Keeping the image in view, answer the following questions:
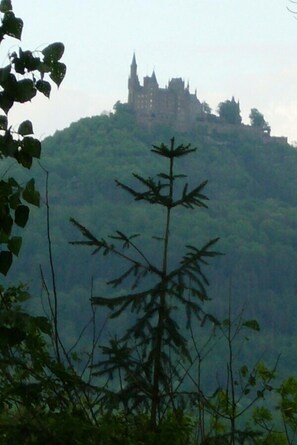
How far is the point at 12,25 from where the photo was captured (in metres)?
2.50

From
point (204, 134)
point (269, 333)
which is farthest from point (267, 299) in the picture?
point (204, 134)

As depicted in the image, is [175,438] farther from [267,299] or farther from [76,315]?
[267,299]

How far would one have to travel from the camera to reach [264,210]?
132 meters

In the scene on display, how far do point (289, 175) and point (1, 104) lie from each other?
14763 centimetres

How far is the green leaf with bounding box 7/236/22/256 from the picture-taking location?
8.46ft

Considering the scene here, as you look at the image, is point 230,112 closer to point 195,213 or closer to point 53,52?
point 195,213

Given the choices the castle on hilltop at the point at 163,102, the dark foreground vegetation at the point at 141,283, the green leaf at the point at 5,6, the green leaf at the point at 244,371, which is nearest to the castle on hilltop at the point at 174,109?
the castle on hilltop at the point at 163,102

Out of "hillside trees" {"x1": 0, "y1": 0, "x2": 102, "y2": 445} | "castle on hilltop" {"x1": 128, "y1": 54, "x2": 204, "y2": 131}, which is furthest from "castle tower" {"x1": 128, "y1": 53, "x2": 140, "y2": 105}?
"hillside trees" {"x1": 0, "y1": 0, "x2": 102, "y2": 445}

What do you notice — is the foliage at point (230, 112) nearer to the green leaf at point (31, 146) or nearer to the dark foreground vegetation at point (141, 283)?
the dark foreground vegetation at point (141, 283)

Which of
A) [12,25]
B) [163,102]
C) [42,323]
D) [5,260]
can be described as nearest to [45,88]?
[12,25]

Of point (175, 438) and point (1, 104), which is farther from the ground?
point (1, 104)

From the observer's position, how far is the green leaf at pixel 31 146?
8.35 ft

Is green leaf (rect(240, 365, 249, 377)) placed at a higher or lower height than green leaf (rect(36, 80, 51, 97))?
lower

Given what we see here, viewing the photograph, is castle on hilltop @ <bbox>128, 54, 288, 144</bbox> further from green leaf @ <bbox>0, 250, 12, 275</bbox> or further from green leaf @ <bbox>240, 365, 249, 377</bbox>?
green leaf @ <bbox>0, 250, 12, 275</bbox>
